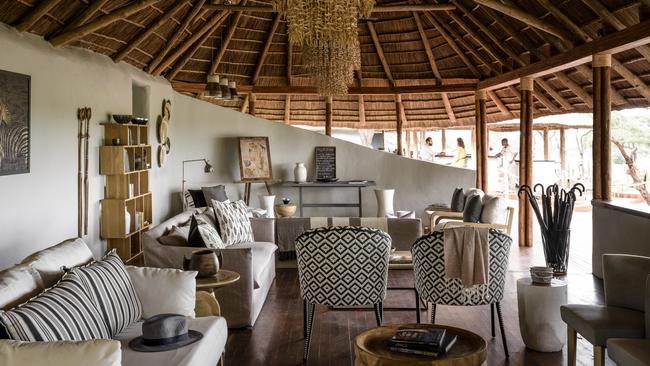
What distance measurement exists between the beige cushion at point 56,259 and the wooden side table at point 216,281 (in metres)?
0.72

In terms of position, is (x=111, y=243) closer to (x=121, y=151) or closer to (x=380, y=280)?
(x=121, y=151)

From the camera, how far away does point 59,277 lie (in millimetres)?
3494

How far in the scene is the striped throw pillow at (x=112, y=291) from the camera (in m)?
3.36

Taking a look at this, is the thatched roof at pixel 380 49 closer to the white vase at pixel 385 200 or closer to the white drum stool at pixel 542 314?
the white vase at pixel 385 200

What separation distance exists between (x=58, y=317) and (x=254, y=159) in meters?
8.99

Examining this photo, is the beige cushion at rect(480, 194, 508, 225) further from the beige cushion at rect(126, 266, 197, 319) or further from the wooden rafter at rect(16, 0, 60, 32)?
the wooden rafter at rect(16, 0, 60, 32)

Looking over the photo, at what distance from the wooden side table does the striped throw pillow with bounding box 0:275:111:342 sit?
3.05ft

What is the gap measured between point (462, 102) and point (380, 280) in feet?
30.0

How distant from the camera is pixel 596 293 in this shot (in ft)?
21.5

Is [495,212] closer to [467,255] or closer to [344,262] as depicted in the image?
[467,255]

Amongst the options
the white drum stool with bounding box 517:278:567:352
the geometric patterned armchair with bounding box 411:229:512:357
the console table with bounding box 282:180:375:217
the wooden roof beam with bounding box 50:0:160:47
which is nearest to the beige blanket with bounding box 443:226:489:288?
the geometric patterned armchair with bounding box 411:229:512:357

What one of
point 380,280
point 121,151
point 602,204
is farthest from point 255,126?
point 380,280

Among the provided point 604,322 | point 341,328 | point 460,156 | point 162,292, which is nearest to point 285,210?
point 341,328

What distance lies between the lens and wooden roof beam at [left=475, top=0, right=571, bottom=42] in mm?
7773
